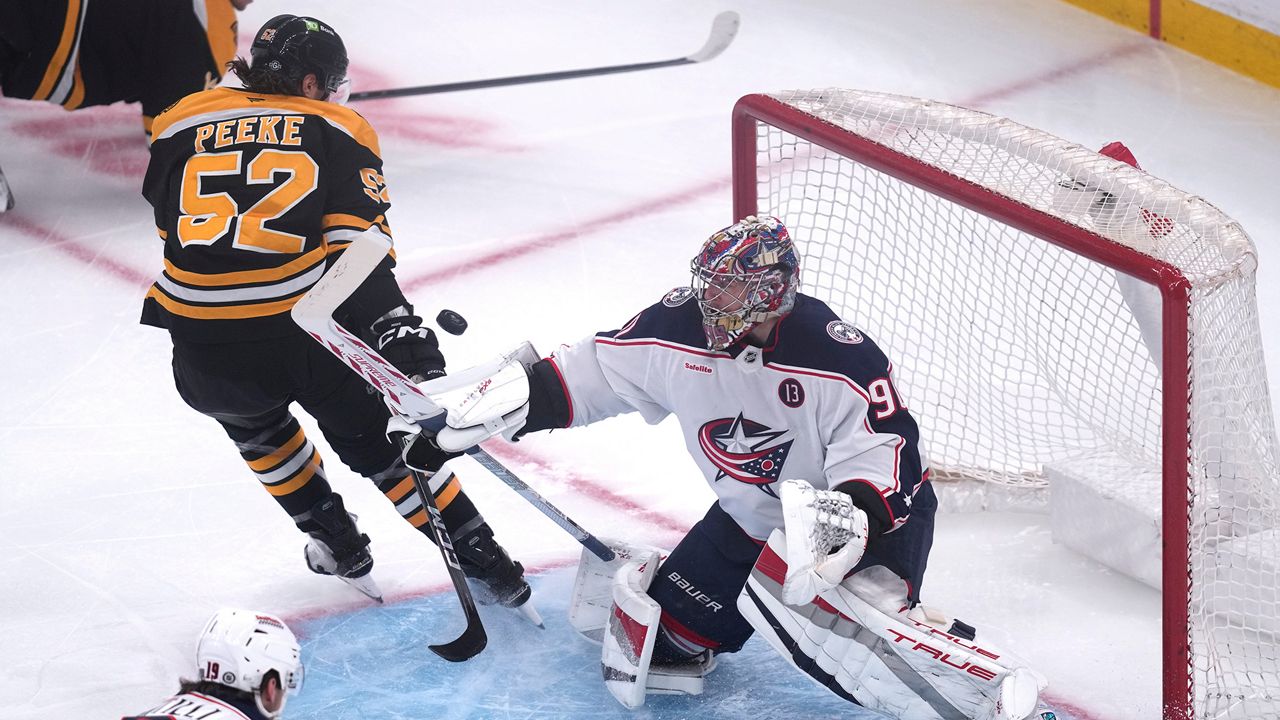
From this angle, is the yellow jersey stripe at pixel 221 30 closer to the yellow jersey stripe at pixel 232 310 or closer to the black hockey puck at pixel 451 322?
the yellow jersey stripe at pixel 232 310

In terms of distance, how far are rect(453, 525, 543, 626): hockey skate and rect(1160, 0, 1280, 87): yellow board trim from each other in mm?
3522

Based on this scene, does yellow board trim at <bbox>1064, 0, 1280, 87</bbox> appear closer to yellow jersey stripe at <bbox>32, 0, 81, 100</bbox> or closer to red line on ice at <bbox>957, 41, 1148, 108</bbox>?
red line on ice at <bbox>957, 41, 1148, 108</bbox>

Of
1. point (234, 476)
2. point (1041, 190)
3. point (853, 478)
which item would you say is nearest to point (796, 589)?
point (853, 478)

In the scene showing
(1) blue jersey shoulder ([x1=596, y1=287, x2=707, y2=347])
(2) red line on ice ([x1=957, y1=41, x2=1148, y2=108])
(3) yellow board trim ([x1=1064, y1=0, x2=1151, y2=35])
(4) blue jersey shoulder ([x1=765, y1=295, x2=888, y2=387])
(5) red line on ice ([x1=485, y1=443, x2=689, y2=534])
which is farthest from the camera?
(3) yellow board trim ([x1=1064, y1=0, x2=1151, y2=35])

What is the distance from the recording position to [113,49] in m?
4.61

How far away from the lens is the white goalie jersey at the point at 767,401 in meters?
2.48

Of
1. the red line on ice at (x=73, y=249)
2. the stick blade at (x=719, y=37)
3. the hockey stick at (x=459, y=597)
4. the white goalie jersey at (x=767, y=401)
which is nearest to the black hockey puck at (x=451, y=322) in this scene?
the white goalie jersey at (x=767, y=401)

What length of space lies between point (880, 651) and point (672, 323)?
631 mm

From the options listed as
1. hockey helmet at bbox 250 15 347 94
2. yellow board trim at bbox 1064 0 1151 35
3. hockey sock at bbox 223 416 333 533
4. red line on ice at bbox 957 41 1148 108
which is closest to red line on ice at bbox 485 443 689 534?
hockey sock at bbox 223 416 333 533

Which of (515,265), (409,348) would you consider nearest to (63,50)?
(515,265)

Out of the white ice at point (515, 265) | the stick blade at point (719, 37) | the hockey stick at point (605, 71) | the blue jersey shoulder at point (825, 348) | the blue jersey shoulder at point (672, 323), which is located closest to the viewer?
Result: the blue jersey shoulder at point (825, 348)

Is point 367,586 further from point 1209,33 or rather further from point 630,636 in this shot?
point 1209,33

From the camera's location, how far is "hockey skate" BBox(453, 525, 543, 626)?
3.00 meters

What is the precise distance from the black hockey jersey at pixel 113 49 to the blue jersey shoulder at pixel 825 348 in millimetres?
2701
